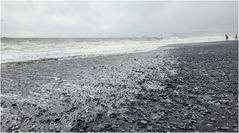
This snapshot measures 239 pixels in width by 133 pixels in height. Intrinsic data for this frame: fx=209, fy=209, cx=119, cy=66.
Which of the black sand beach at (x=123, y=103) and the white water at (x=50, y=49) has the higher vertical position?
the white water at (x=50, y=49)

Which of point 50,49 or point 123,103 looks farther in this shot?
point 50,49

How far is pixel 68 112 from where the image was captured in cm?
995

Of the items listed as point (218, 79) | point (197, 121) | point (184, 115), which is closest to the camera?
point (197, 121)

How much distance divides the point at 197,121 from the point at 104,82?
8.65 metres

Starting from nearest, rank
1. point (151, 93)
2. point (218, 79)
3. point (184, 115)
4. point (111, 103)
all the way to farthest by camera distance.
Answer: point (184, 115)
point (111, 103)
point (151, 93)
point (218, 79)

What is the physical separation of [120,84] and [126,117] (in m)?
5.96

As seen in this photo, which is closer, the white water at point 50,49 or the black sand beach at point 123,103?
the black sand beach at point 123,103

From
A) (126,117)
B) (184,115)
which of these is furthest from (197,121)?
(126,117)

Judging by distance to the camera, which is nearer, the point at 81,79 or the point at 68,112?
the point at 68,112

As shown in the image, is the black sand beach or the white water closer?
the black sand beach

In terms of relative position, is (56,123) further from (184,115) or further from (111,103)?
(184,115)

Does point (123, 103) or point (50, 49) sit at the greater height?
point (50, 49)

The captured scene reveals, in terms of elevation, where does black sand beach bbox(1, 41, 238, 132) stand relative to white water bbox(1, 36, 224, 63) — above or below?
below

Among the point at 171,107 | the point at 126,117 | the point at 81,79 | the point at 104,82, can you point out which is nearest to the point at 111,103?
the point at 126,117
